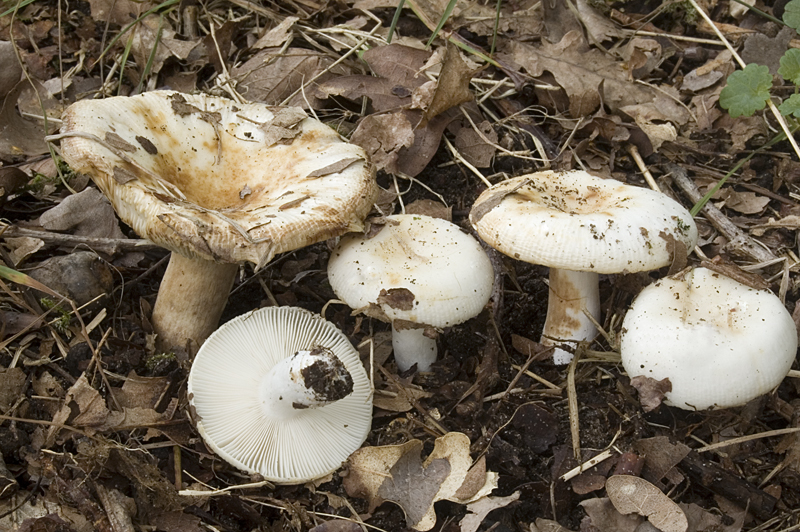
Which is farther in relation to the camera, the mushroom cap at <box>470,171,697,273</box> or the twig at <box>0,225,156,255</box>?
the twig at <box>0,225,156,255</box>

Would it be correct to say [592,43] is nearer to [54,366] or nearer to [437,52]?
[437,52]

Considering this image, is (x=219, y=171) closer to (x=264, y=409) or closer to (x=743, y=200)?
(x=264, y=409)

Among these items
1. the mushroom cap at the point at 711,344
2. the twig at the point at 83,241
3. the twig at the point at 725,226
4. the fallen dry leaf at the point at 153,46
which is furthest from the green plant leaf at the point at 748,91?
the fallen dry leaf at the point at 153,46

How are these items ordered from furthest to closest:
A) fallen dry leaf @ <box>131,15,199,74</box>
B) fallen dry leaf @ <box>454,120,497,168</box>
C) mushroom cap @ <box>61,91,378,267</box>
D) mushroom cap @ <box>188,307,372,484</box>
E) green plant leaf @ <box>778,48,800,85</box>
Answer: fallen dry leaf @ <box>131,15,199,74</box>, fallen dry leaf @ <box>454,120,497,168</box>, green plant leaf @ <box>778,48,800,85</box>, mushroom cap @ <box>188,307,372,484</box>, mushroom cap @ <box>61,91,378,267</box>

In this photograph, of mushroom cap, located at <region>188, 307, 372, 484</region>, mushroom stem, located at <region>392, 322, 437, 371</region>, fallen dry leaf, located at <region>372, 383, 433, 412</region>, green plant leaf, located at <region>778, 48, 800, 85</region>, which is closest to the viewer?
mushroom cap, located at <region>188, 307, 372, 484</region>

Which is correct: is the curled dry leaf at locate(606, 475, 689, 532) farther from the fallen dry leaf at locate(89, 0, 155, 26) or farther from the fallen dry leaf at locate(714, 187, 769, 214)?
the fallen dry leaf at locate(89, 0, 155, 26)

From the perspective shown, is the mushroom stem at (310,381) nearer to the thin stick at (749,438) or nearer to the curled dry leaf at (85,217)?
the curled dry leaf at (85,217)

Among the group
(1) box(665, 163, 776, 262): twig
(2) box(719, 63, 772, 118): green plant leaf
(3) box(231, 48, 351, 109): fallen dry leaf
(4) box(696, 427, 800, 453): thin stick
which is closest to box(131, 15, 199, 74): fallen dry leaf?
(3) box(231, 48, 351, 109): fallen dry leaf

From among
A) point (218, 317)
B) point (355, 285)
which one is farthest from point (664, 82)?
point (218, 317)
